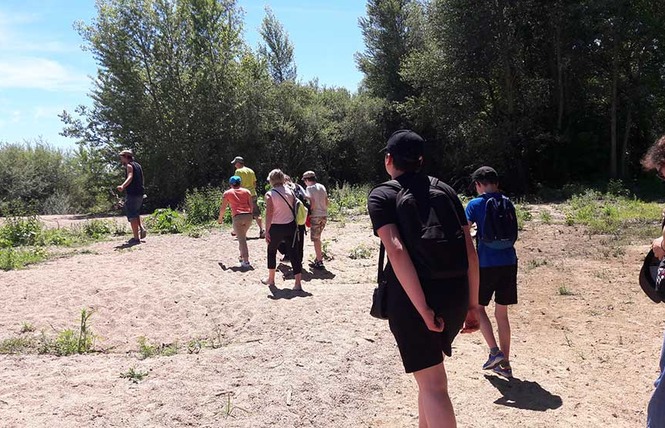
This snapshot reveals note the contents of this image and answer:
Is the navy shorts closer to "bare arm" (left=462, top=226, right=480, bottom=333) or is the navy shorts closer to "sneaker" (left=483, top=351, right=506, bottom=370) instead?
"sneaker" (left=483, top=351, right=506, bottom=370)

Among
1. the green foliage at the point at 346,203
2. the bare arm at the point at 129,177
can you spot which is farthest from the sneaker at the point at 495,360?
the green foliage at the point at 346,203

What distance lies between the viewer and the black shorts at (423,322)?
2891 mm

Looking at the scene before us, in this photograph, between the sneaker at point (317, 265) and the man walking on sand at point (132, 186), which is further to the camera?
the man walking on sand at point (132, 186)

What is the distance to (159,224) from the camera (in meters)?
14.4

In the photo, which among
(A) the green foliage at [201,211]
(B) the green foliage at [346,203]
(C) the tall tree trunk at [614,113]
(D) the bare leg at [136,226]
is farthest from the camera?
(C) the tall tree trunk at [614,113]

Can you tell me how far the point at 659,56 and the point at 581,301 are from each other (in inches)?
737

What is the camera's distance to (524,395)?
4.51 m

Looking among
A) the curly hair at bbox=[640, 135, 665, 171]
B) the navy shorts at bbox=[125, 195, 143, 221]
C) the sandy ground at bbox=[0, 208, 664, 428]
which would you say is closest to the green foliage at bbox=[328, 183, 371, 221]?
the navy shorts at bbox=[125, 195, 143, 221]

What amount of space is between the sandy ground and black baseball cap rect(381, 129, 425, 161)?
216 cm

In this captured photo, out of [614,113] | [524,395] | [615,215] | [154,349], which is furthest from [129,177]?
[614,113]

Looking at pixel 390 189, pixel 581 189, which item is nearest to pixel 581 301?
pixel 390 189

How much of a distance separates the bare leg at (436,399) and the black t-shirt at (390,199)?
811 mm

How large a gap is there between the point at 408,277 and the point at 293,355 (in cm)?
280

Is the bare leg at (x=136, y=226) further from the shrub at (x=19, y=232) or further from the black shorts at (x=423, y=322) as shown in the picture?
the black shorts at (x=423, y=322)
